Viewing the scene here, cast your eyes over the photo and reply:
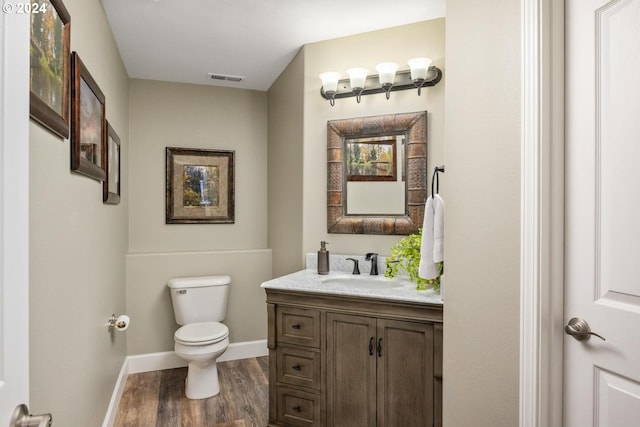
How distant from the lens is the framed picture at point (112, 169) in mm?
2330

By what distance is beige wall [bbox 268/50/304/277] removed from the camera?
3.05m

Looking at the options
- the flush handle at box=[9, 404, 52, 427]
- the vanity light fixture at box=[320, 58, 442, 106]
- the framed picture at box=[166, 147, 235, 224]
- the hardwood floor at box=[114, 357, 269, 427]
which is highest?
the vanity light fixture at box=[320, 58, 442, 106]

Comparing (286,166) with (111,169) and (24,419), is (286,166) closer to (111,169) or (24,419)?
(111,169)

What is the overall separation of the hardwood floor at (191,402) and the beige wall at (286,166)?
2.91 feet

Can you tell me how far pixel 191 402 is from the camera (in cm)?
281

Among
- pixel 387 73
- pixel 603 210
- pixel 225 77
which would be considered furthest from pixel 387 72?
pixel 603 210

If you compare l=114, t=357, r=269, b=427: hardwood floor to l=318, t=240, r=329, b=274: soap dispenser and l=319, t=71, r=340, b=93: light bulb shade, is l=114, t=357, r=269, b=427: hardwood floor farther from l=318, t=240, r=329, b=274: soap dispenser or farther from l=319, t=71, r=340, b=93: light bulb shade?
l=319, t=71, r=340, b=93: light bulb shade

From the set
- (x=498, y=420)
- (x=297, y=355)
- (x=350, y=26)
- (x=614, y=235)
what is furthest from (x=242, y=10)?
(x=498, y=420)

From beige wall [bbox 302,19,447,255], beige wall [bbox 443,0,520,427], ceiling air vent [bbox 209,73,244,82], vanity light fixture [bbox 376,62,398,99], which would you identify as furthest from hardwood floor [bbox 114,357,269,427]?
ceiling air vent [bbox 209,73,244,82]

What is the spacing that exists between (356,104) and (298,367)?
68.4 inches

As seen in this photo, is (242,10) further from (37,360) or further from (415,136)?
(37,360)

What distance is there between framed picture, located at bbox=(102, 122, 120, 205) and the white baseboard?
50.6 inches

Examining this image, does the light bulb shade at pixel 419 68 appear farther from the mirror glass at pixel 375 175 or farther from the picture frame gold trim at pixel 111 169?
the picture frame gold trim at pixel 111 169

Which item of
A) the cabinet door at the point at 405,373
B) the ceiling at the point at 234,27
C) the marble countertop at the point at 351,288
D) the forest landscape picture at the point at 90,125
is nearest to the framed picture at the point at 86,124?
the forest landscape picture at the point at 90,125
